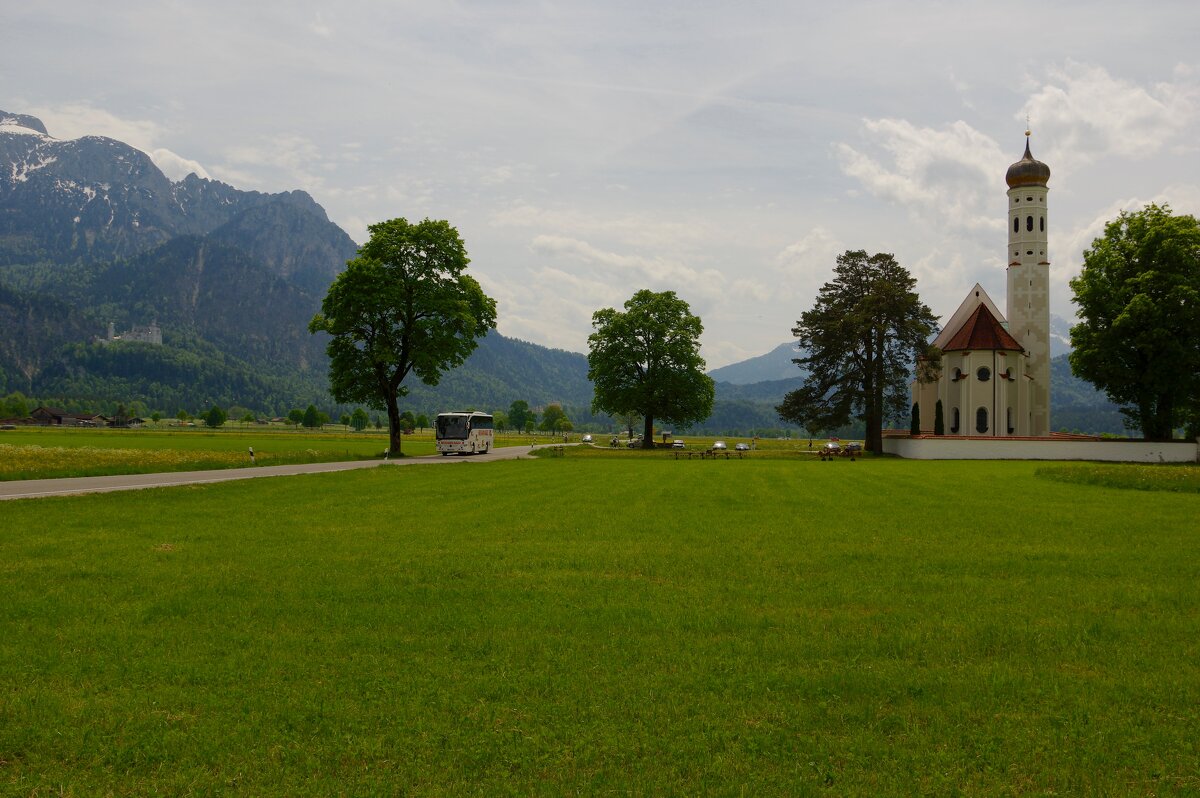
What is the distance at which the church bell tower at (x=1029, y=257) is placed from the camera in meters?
78.9

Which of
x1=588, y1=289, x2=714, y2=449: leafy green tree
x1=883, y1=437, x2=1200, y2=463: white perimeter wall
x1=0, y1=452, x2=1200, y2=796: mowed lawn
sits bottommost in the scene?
x1=0, y1=452, x2=1200, y2=796: mowed lawn

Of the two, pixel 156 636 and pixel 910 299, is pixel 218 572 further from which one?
pixel 910 299

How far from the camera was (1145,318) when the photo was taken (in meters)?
56.1

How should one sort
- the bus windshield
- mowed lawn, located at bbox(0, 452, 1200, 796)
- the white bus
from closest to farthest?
mowed lawn, located at bbox(0, 452, 1200, 796)
the white bus
the bus windshield

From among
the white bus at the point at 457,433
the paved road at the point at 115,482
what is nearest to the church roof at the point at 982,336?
the white bus at the point at 457,433

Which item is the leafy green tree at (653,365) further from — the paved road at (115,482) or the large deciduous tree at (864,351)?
the paved road at (115,482)

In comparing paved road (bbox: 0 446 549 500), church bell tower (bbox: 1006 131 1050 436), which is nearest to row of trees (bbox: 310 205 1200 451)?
church bell tower (bbox: 1006 131 1050 436)

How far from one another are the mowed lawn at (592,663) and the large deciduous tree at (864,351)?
51.8m

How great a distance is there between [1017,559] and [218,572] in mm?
13036

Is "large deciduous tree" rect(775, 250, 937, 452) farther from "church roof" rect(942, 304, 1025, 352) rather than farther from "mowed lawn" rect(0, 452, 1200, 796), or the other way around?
"mowed lawn" rect(0, 452, 1200, 796)

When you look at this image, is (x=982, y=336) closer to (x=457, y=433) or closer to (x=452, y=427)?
(x=457, y=433)

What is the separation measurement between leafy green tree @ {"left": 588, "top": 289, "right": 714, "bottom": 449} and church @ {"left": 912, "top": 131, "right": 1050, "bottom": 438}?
867 inches

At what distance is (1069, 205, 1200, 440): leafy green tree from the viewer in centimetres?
5597

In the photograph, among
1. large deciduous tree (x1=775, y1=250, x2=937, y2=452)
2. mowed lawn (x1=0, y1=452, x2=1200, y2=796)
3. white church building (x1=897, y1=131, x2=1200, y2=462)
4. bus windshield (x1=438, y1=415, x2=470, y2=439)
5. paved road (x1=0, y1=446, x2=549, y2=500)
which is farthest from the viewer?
white church building (x1=897, y1=131, x2=1200, y2=462)
